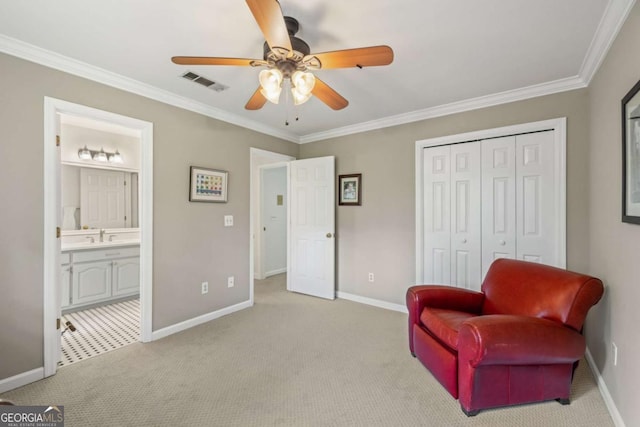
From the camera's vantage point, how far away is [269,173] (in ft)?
17.6

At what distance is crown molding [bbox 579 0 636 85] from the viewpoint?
1538 mm

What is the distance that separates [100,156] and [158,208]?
6.40 feet

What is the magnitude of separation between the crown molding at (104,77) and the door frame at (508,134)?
2181 mm

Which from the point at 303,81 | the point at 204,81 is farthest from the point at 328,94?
the point at 204,81

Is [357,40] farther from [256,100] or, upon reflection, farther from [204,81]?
[204,81]

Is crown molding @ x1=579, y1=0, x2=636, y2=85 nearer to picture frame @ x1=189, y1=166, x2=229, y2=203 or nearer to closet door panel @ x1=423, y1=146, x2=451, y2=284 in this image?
closet door panel @ x1=423, y1=146, x2=451, y2=284

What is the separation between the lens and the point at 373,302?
3.68 metres

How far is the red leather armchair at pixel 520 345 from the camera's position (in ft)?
5.28

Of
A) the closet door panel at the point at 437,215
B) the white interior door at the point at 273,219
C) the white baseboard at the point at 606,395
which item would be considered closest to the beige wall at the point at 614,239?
the white baseboard at the point at 606,395

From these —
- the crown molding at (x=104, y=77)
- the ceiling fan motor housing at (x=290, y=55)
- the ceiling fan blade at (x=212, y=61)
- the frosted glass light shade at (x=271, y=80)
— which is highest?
the crown molding at (x=104, y=77)

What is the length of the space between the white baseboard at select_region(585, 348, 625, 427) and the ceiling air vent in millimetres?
3561

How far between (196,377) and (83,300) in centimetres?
235

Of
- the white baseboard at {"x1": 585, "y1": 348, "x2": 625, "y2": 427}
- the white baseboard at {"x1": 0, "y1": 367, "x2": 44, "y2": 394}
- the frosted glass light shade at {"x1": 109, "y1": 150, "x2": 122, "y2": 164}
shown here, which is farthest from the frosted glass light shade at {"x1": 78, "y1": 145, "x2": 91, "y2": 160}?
the white baseboard at {"x1": 585, "y1": 348, "x2": 625, "y2": 427}

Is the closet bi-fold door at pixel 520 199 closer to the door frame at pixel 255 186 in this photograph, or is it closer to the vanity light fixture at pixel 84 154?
the door frame at pixel 255 186
